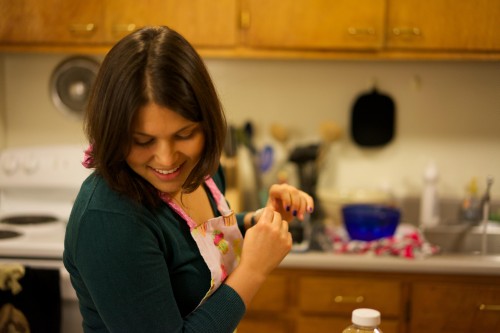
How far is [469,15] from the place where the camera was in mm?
Result: 2328

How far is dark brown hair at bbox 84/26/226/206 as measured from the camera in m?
0.93

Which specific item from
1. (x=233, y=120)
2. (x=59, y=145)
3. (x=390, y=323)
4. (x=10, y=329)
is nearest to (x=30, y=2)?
(x=59, y=145)

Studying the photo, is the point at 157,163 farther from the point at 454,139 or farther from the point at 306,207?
the point at 454,139

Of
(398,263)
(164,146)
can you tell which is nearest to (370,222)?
(398,263)

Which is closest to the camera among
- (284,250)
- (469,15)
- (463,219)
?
(284,250)

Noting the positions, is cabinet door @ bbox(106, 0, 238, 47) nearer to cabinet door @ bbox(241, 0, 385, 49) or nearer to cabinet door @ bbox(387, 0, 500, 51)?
cabinet door @ bbox(241, 0, 385, 49)

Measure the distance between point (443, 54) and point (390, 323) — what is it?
1052 millimetres

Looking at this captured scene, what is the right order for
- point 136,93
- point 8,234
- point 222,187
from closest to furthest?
point 136,93, point 222,187, point 8,234

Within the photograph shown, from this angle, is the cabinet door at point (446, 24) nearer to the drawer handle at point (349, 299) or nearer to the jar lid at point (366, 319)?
the drawer handle at point (349, 299)

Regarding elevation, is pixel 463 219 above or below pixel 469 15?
below

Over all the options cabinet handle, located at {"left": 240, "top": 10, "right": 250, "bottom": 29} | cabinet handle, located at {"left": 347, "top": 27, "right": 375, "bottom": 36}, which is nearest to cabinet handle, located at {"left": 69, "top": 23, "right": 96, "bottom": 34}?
cabinet handle, located at {"left": 240, "top": 10, "right": 250, "bottom": 29}

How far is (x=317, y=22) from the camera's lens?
236 centimetres

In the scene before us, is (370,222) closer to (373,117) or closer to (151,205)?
(373,117)

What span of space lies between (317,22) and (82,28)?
93cm
